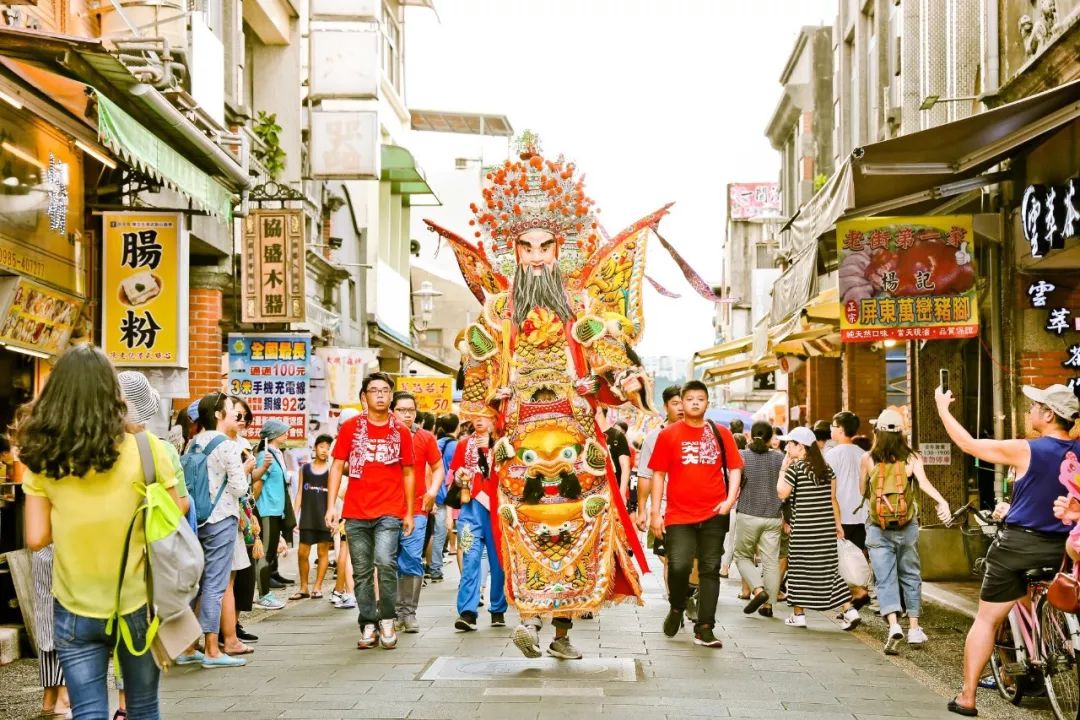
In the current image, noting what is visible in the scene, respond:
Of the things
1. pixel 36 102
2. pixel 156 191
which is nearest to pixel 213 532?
pixel 36 102

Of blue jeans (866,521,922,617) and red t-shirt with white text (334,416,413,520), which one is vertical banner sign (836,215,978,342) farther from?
red t-shirt with white text (334,416,413,520)

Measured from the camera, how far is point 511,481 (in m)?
9.10

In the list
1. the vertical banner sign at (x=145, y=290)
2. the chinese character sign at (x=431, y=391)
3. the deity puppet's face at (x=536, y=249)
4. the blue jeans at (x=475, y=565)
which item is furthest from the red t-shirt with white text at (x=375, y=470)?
the chinese character sign at (x=431, y=391)

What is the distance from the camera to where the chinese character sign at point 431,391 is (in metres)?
26.7

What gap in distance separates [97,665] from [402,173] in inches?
1077

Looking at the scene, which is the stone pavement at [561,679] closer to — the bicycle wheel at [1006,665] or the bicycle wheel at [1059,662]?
the bicycle wheel at [1006,665]

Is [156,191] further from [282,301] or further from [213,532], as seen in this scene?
[213,532]

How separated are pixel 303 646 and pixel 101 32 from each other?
6.92 m

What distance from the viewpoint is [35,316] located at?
11.9 metres

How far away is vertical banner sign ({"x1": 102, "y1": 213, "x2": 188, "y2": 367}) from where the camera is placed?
13.5 metres

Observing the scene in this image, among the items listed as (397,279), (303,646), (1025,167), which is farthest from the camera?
(397,279)

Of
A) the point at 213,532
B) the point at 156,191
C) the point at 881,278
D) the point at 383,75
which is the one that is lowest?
the point at 213,532

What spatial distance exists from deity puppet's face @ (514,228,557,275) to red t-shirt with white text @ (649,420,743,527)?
1.63 meters

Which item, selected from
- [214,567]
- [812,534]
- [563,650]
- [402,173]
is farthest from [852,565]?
[402,173]
